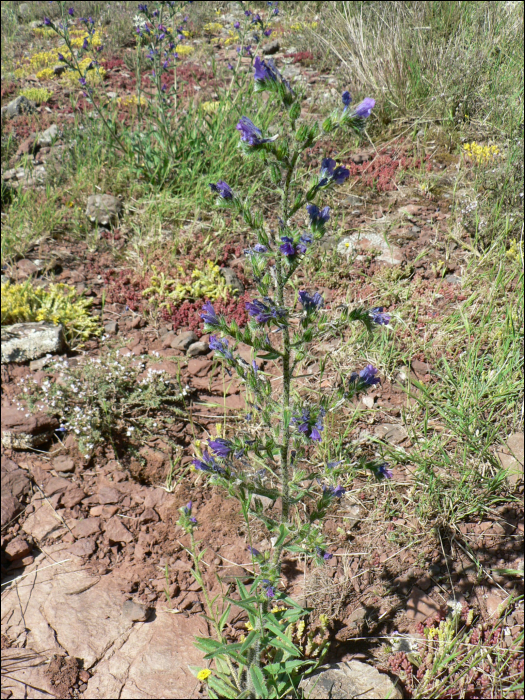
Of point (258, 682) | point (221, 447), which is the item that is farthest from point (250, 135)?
point (258, 682)

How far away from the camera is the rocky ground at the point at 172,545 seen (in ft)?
7.80

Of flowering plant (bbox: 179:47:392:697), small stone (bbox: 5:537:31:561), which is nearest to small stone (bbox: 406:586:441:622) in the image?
flowering plant (bbox: 179:47:392:697)

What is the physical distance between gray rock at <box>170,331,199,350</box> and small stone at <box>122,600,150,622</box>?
1.69 m

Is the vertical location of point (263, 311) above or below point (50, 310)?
above

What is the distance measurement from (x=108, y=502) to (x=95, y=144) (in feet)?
12.3

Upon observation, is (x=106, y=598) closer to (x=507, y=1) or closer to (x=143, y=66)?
(x=507, y=1)

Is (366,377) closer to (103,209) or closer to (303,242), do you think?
(303,242)

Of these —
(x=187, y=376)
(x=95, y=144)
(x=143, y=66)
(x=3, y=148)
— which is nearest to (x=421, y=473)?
(x=187, y=376)

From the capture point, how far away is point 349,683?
221 cm

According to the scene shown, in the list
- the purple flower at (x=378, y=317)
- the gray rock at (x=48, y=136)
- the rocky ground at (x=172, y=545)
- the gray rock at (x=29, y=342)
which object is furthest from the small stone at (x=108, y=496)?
the gray rock at (x=48, y=136)

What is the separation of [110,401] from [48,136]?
4.59 m

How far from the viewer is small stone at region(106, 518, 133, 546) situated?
276cm

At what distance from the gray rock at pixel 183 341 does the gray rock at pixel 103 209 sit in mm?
1605

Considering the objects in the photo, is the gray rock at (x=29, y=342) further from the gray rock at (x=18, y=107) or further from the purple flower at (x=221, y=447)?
the gray rock at (x=18, y=107)
